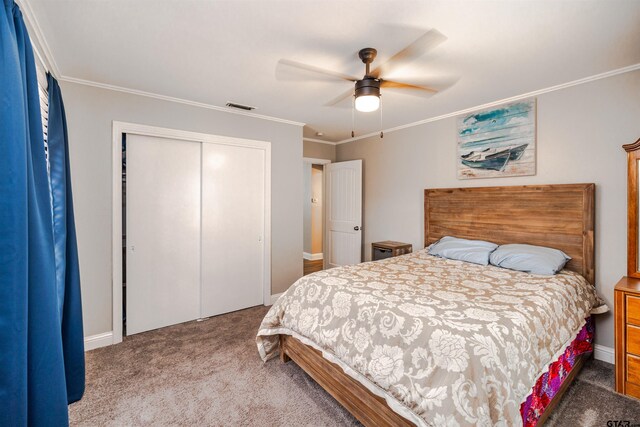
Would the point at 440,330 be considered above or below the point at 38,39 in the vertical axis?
below

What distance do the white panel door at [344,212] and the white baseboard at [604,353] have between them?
289 cm

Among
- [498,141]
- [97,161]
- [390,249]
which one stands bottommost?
[390,249]

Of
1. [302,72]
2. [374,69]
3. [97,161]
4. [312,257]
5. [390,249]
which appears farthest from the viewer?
[312,257]

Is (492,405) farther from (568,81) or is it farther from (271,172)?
(271,172)

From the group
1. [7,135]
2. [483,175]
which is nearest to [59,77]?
[7,135]

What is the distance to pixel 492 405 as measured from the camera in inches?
53.3

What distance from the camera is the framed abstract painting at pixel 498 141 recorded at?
3.05m

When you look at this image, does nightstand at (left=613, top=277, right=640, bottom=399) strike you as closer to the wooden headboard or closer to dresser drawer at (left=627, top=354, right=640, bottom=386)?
dresser drawer at (left=627, top=354, right=640, bottom=386)

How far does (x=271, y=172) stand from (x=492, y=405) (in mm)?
3250

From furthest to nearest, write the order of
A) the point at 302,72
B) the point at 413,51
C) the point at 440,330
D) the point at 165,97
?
the point at 165,97 → the point at 302,72 → the point at 413,51 → the point at 440,330

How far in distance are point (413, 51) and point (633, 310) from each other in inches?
90.7

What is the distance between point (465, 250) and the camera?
3152 millimetres

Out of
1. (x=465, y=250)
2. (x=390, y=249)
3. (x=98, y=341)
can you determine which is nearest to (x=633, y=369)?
(x=465, y=250)

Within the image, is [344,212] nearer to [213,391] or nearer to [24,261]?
[213,391]
